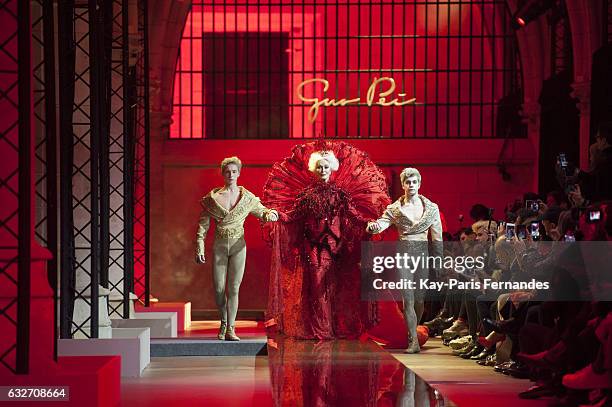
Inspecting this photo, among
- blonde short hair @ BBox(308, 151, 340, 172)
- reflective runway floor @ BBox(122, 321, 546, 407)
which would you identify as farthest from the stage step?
blonde short hair @ BBox(308, 151, 340, 172)

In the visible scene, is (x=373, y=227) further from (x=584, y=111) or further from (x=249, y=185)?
(x=249, y=185)

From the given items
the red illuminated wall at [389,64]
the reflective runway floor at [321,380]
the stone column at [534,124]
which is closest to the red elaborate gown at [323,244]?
the reflective runway floor at [321,380]

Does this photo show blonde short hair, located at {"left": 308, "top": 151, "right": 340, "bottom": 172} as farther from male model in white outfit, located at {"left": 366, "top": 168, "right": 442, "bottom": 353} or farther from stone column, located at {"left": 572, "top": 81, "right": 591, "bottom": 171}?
stone column, located at {"left": 572, "top": 81, "right": 591, "bottom": 171}

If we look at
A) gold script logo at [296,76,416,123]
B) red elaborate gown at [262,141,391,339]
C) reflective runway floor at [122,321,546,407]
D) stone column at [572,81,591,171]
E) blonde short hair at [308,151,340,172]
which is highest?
gold script logo at [296,76,416,123]

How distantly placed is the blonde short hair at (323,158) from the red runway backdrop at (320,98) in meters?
9.04

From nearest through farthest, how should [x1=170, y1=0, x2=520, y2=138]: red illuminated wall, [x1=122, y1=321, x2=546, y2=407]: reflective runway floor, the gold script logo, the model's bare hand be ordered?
[x1=122, y1=321, x2=546, y2=407]: reflective runway floor
the model's bare hand
the gold script logo
[x1=170, y1=0, x2=520, y2=138]: red illuminated wall

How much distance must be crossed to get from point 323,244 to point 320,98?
10473 millimetres

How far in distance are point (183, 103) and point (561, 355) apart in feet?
51.2

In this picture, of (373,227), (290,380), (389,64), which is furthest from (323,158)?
(389,64)

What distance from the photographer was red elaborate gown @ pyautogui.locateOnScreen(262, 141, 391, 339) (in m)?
13.0

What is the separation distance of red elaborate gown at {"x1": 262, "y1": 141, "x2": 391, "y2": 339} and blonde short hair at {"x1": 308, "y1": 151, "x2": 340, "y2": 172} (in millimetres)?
182

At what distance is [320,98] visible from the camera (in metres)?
23.2

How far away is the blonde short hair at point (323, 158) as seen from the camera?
12836mm

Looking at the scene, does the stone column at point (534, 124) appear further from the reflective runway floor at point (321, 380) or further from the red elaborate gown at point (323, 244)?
the reflective runway floor at point (321, 380)
